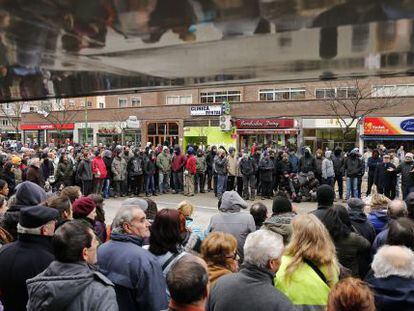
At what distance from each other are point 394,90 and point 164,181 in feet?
70.1

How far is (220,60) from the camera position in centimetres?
326

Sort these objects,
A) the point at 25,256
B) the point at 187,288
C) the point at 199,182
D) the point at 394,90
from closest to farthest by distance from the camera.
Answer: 1. the point at 187,288
2. the point at 25,256
3. the point at 199,182
4. the point at 394,90

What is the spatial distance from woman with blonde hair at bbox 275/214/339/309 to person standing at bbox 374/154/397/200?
11545mm

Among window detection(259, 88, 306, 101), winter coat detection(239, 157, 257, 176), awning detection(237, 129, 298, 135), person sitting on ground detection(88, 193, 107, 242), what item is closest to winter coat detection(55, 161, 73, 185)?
winter coat detection(239, 157, 257, 176)

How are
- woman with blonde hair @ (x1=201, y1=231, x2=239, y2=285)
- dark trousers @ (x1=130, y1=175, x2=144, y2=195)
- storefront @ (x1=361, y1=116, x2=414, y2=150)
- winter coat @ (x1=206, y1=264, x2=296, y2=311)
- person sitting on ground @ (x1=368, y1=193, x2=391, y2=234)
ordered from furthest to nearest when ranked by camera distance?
storefront @ (x1=361, y1=116, x2=414, y2=150) → dark trousers @ (x1=130, y1=175, x2=144, y2=195) → person sitting on ground @ (x1=368, y1=193, x2=391, y2=234) → woman with blonde hair @ (x1=201, y1=231, x2=239, y2=285) → winter coat @ (x1=206, y1=264, x2=296, y2=311)

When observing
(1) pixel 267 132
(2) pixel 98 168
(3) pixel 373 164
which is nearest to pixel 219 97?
(1) pixel 267 132

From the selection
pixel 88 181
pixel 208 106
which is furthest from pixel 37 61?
pixel 208 106

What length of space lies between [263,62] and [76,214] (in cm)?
277

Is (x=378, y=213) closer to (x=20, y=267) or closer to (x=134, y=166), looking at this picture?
(x=20, y=267)

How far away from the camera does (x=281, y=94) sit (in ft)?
129

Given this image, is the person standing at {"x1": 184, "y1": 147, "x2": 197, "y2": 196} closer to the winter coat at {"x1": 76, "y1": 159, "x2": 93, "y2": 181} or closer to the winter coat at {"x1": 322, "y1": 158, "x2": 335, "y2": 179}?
the winter coat at {"x1": 76, "y1": 159, "x2": 93, "y2": 181}

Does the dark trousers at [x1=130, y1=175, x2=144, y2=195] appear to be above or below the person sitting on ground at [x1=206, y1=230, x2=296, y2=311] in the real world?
below

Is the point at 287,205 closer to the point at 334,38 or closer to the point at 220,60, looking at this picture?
the point at 220,60

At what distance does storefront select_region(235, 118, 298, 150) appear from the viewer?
35531 mm
